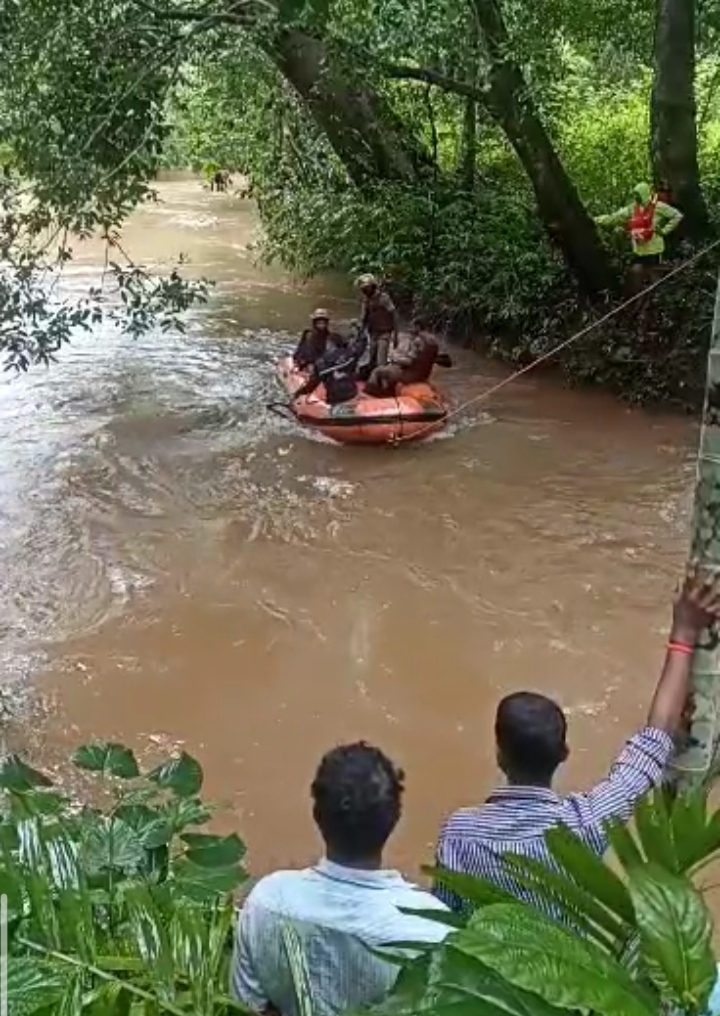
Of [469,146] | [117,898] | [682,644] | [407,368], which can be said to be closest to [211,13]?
[407,368]

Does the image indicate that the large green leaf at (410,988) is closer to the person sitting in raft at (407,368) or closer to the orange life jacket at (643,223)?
the person sitting in raft at (407,368)

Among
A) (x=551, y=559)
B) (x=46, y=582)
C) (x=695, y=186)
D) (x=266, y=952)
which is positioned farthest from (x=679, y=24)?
(x=266, y=952)

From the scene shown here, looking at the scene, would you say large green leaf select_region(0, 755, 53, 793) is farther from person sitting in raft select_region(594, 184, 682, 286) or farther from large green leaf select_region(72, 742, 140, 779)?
person sitting in raft select_region(594, 184, 682, 286)

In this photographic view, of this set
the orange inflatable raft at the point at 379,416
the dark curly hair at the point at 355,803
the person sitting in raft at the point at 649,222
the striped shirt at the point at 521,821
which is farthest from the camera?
the person sitting in raft at the point at 649,222

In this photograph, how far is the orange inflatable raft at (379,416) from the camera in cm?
1033

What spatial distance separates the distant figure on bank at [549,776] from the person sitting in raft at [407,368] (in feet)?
25.6

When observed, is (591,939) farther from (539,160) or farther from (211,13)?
(539,160)

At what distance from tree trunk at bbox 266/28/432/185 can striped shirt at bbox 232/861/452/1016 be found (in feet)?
27.0

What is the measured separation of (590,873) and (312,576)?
6.84 m

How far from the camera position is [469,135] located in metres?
13.1

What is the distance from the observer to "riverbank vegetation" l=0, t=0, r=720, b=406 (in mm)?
8195

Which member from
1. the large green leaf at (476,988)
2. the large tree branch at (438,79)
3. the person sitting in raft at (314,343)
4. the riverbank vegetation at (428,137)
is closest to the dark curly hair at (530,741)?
the large green leaf at (476,988)

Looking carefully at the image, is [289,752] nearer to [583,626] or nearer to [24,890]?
[583,626]

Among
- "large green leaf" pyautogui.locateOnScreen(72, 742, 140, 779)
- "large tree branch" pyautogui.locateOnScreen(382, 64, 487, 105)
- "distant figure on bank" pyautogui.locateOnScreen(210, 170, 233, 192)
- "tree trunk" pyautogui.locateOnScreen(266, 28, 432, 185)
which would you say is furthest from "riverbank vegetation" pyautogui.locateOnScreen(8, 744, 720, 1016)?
"distant figure on bank" pyautogui.locateOnScreen(210, 170, 233, 192)
